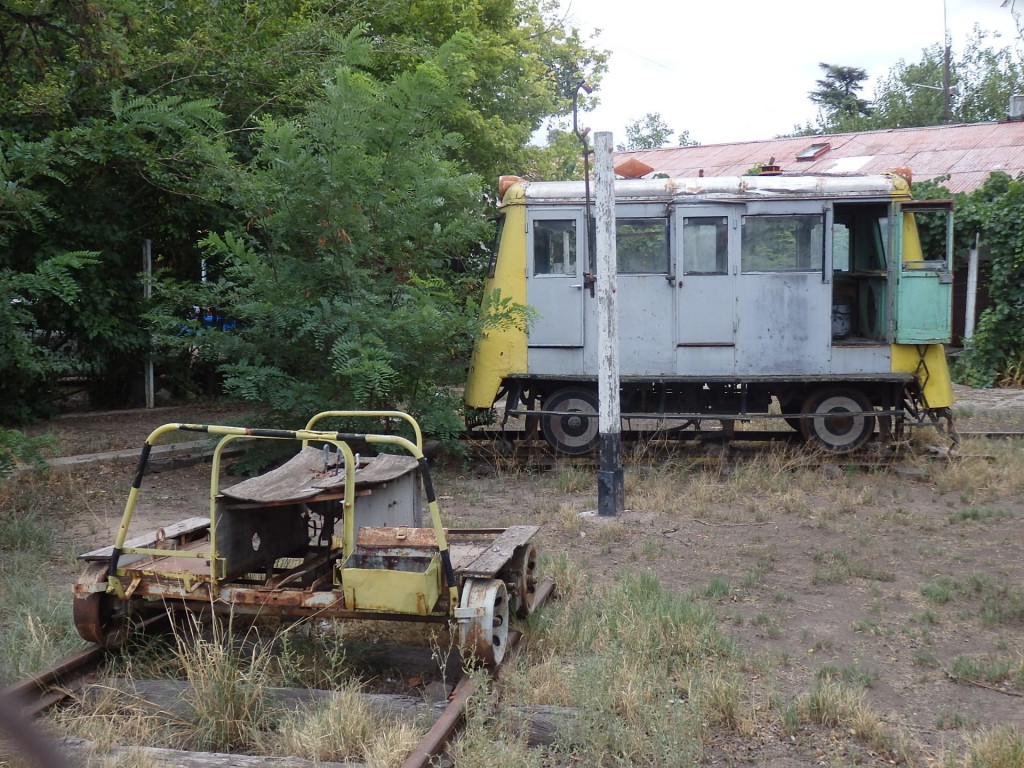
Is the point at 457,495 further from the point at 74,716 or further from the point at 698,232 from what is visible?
the point at 74,716

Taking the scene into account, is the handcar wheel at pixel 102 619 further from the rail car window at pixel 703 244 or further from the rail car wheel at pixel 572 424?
the rail car window at pixel 703 244

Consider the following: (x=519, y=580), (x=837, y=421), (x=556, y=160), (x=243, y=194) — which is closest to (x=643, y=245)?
(x=837, y=421)

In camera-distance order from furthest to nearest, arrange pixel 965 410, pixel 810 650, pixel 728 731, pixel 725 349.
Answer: pixel 965 410, pixel 725 349, pixel 810 650, pixel 728 731

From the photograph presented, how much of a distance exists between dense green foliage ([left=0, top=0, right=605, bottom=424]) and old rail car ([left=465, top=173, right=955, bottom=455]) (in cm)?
86

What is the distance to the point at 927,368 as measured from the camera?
34.7 feet

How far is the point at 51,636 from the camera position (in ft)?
17.8

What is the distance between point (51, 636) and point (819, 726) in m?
4.10

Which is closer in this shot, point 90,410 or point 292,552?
point 292,552

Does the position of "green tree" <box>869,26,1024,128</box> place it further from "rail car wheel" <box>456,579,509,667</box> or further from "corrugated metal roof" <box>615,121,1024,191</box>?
"rail car wheel" <box>456,579,509,667</box>

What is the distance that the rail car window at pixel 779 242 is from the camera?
10.7 metres

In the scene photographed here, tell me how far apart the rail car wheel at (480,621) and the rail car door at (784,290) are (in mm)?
6527

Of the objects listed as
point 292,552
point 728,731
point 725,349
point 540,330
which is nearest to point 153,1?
point 540,330

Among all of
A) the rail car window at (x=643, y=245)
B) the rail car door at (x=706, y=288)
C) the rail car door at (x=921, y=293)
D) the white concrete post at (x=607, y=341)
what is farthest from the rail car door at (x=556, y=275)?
the rail car door at (x=921, y=293)

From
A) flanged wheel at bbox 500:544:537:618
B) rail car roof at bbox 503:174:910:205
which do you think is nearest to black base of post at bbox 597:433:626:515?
flanged wheel at bbox 500:544:537:618
